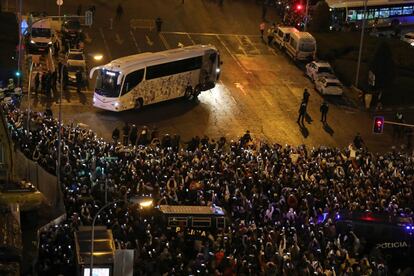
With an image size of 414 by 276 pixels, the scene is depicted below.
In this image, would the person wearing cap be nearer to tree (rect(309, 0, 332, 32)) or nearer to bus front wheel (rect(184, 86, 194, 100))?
bus front wheel (rect(184, 86, 194, 100))

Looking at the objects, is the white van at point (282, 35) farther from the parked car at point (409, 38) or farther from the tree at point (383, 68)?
the parked car at point (409, 38)

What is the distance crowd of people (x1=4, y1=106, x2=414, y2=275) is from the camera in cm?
2664

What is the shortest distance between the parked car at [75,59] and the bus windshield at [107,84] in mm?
3871

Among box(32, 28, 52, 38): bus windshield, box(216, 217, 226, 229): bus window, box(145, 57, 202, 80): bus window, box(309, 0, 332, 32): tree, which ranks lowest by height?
box(216, 217, 226, 229): bus window

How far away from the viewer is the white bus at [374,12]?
208 feet

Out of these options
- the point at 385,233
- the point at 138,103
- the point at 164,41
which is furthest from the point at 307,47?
the point at 385,233

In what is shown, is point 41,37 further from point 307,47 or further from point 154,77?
point 307,47

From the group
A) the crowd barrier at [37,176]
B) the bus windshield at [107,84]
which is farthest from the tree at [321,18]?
the crowd barrier at [37,176]

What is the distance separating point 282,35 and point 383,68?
874cm

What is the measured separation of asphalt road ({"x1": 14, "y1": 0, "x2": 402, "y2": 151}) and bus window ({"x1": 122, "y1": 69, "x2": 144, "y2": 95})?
53.2 inches

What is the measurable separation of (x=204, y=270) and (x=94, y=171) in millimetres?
8199

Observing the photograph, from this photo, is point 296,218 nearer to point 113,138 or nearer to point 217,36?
point 113,138

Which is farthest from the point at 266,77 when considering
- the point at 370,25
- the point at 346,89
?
the point at 370,25

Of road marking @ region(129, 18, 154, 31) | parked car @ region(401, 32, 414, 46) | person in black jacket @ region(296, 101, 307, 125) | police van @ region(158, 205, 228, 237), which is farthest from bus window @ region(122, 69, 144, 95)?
parked car @ region(401, 32, 414, 46)
